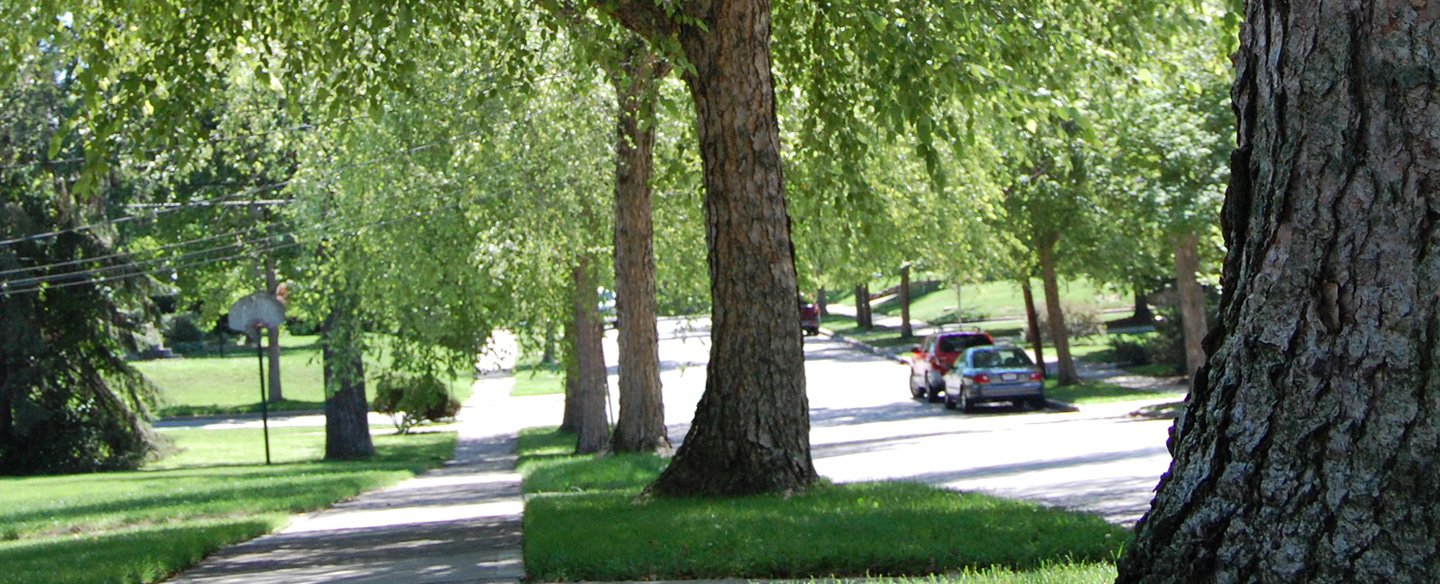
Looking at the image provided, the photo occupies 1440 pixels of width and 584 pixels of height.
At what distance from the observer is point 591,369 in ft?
76.2

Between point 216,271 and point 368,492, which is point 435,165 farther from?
point 216,271

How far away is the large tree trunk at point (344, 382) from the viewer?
2628 cm

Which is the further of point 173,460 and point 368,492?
point 173,460

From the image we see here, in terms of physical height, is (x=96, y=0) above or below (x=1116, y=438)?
above

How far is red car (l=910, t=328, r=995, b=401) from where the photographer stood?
3559 centimetres

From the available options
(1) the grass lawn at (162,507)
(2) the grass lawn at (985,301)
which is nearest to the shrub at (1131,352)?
(1) the grass lawn at (162,507)

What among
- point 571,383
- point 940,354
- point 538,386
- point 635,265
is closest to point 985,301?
point 538,386

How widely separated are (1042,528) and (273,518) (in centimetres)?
812

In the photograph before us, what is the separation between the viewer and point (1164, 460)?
16562 mm

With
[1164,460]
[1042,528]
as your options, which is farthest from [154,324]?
[1042,528]

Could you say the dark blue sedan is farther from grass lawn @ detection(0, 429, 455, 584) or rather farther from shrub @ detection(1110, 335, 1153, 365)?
grass lawn @ detection(0, 429, 455, 584)

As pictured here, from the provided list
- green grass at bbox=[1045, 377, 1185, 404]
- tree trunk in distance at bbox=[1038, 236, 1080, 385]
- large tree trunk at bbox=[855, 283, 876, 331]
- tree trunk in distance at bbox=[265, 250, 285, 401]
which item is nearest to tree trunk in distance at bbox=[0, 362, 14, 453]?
tree trunk in distance at bbox=[265, 250, 285, 401]

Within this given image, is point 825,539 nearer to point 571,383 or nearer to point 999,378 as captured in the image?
point 571,383

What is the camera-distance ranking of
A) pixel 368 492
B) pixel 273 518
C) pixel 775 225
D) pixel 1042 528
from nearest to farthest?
1. pixel 1042 528
2. pixel 775 225
3. pixel 273 518
4. pixel 368 492
